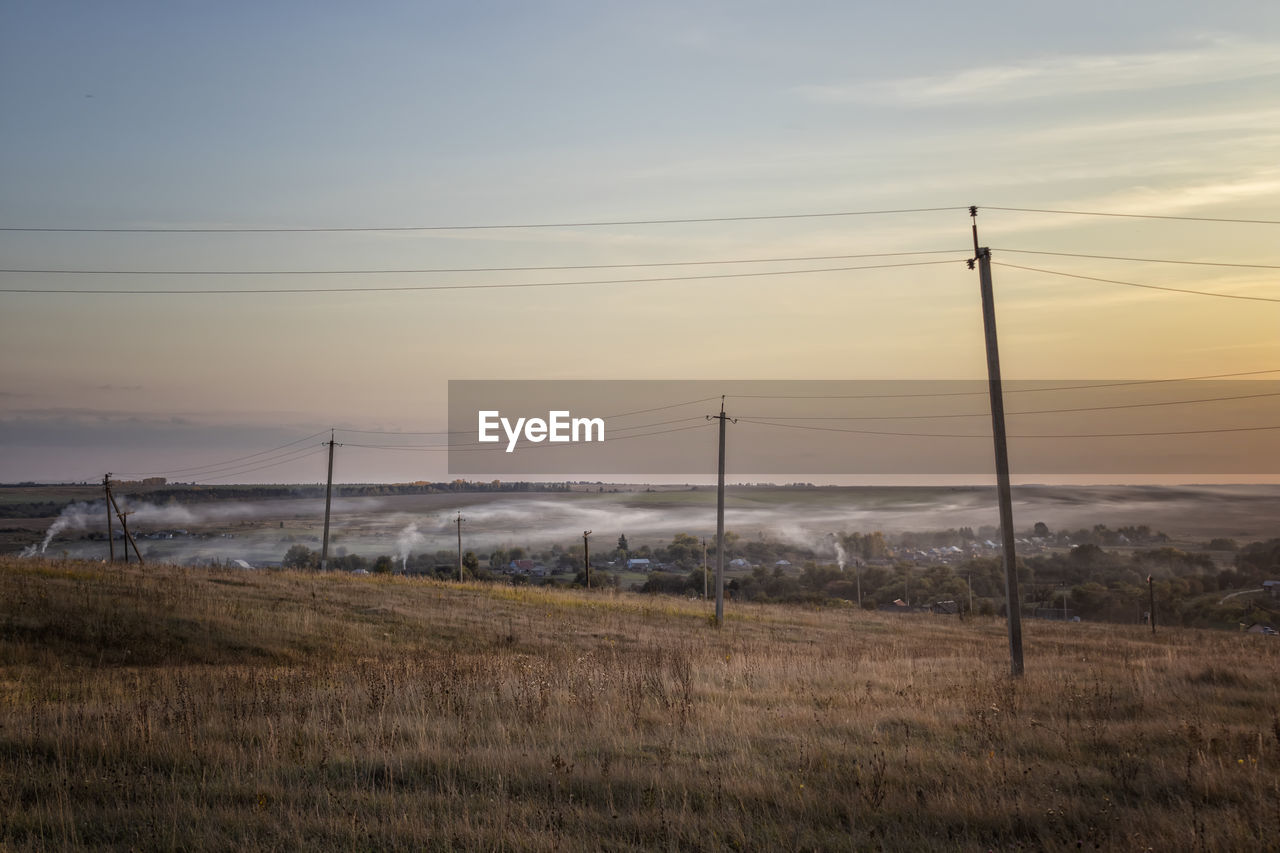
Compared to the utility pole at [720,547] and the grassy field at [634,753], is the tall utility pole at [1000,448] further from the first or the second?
the utility pole at [720,547]

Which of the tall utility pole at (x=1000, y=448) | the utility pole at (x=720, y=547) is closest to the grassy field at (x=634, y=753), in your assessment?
the tall utility pole at (x=1000, y=448)

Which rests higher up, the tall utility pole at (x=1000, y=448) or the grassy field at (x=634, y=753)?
the tall utility pole at (x=1000, y=448)

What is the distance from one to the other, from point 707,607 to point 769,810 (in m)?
37.6

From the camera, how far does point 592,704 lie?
1226 centimetres

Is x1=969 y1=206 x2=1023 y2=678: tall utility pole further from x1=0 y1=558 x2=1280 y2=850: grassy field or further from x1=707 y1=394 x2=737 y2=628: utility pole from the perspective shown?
x1=707 y1=394 x2=737 y2=628: utility pole

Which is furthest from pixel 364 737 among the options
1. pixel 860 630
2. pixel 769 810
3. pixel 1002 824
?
pixel 860 630

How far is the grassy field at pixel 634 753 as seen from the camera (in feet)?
22.9

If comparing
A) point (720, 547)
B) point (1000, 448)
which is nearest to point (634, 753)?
point (1000, 448)

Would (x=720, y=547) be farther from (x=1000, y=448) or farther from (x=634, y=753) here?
(x=634, y=753)

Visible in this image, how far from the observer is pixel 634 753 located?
9617 millimetres

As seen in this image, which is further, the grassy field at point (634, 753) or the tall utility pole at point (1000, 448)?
the tall utility pole at point (1000, 448)

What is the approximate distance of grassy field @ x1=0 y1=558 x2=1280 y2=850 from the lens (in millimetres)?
6969

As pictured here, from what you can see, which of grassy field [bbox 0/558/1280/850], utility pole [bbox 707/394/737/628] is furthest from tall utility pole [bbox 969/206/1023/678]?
utility pole [bbox 707/394/737/628]

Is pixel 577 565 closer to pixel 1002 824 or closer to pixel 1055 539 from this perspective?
pixel 1055 539
